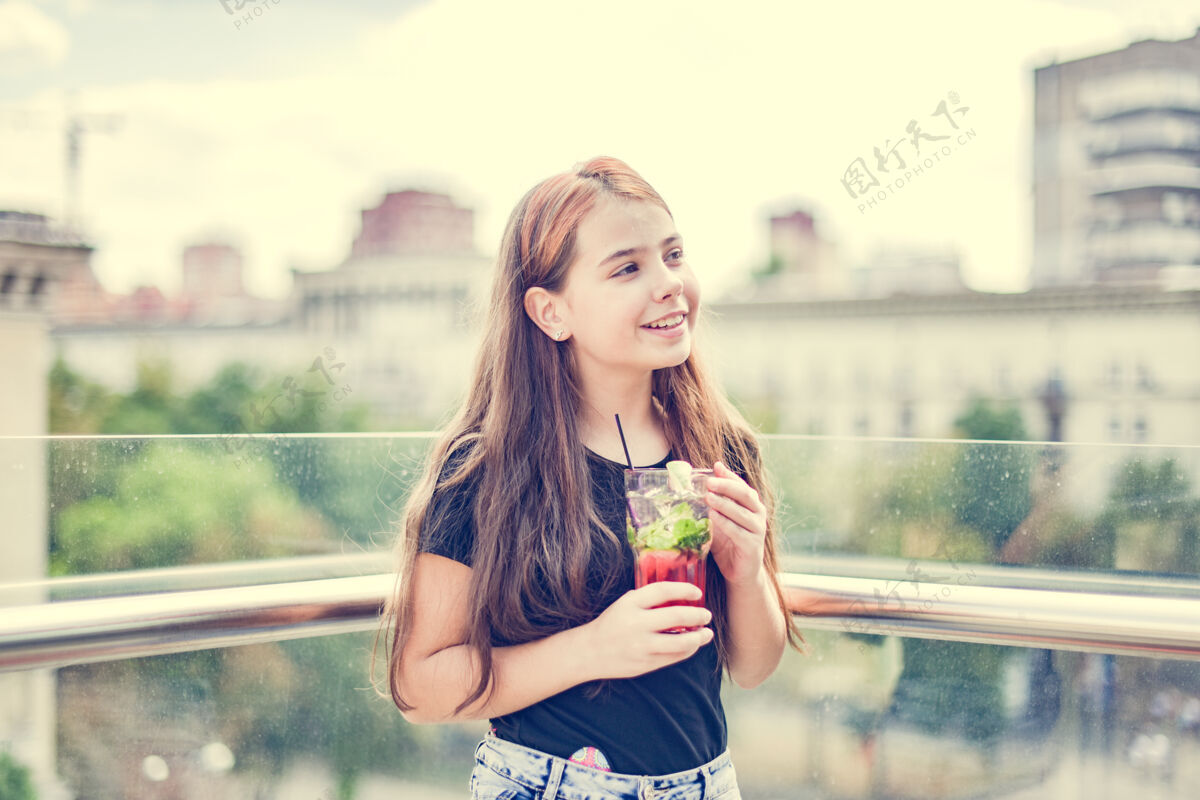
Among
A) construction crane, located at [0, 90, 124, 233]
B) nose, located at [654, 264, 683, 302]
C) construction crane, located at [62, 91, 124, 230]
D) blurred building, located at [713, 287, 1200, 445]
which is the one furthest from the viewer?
blurred building, located at [713, 287, 1200, 445]

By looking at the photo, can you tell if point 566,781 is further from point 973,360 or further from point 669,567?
point 973,360

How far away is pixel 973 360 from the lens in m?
43.3

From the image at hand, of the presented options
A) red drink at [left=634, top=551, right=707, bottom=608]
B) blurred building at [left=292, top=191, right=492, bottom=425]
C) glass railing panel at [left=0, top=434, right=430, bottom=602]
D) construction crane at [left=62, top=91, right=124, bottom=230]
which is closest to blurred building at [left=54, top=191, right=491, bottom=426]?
blurred building at [left=292, top=191, right=492, bottom=425]

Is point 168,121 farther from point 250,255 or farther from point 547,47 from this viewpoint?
point 547,47

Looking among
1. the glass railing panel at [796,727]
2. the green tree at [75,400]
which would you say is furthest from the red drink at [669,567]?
the green tree at [75,400]

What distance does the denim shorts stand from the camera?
1089 mm

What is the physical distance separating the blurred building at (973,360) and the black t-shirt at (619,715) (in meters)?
39.1

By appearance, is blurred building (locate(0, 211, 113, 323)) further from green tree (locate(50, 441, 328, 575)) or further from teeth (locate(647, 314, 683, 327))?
teeth (locate(647, 314, 683, 327))

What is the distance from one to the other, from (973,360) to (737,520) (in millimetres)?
45272

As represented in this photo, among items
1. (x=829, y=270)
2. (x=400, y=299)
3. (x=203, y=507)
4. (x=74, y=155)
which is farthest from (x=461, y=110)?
(x=203, y=507)

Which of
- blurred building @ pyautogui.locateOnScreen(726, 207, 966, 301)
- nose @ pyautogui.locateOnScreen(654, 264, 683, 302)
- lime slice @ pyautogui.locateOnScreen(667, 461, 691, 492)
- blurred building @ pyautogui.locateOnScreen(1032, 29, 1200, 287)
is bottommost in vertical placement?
lime slice @ pyautogui.locateOnScreen(667, 461, 691, 492)

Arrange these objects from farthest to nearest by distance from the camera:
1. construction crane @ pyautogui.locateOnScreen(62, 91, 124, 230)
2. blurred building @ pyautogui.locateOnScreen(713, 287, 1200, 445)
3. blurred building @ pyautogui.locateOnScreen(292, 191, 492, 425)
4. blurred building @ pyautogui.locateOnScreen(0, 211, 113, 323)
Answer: blurred building @ pyautogui.locateOnScreen(292, 191, 492, 425)
blurred building @ pyautogui.locateOnScreen(713, 287, 1200, 445)
construction crane @ pyautogui.locateOnScreen(62, 91, 124, 230)
blurred building @ pyautogui.locateOnScreen(0, 211, 113, 323)

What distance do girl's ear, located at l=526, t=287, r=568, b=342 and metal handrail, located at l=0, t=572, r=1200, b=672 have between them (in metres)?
0.52

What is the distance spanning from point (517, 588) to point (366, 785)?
2.92 feet
